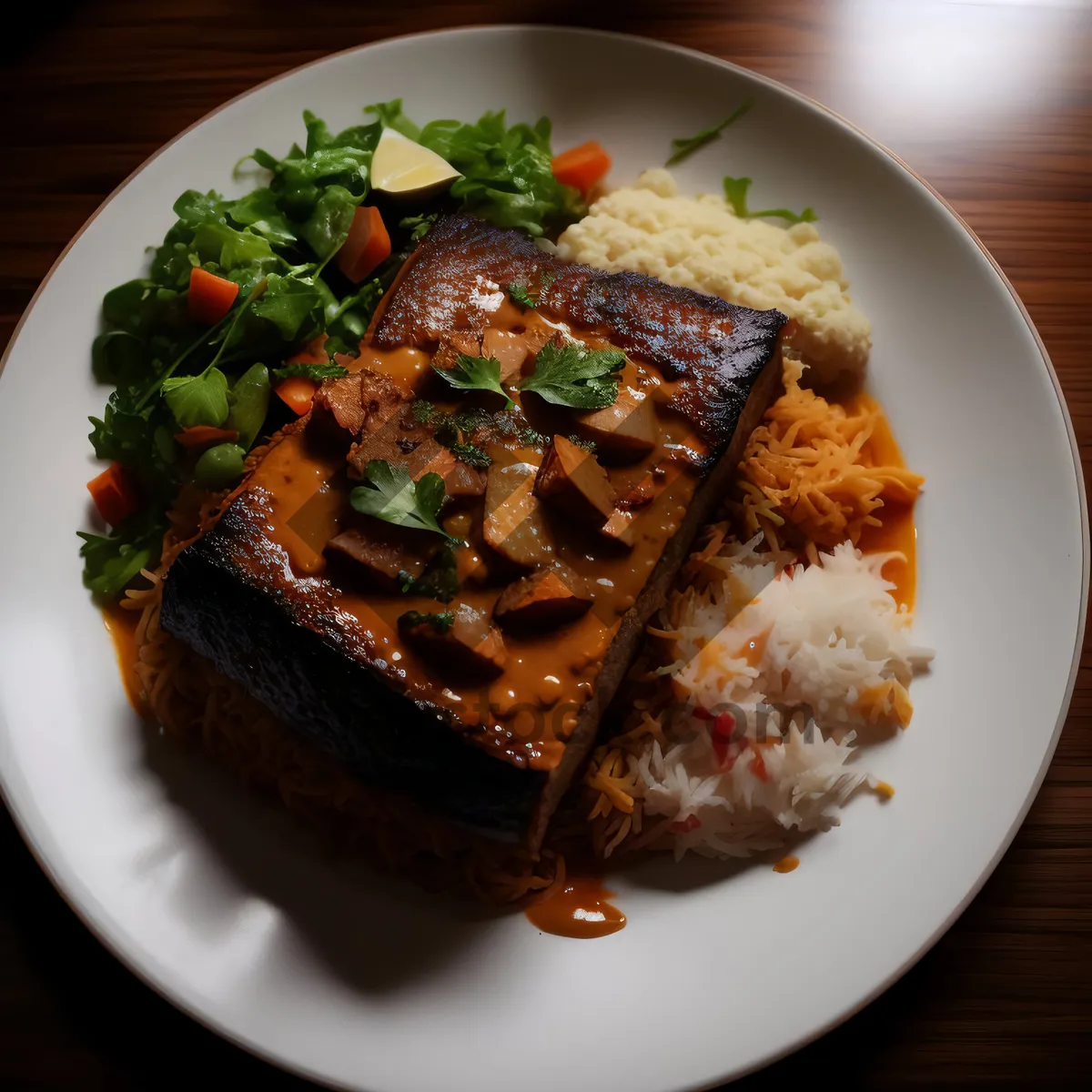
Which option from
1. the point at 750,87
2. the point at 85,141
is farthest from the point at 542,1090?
the point at 85,141

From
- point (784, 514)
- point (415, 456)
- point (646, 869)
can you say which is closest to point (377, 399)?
point (415, 456)

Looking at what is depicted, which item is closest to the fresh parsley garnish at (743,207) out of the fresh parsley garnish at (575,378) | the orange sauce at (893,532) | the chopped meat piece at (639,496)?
the orange sauce at (893,532)

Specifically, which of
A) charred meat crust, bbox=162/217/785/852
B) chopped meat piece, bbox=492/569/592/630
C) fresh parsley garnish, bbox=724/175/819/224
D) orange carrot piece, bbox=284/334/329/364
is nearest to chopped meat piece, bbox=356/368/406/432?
charred meat crust, bbox=162/217/785/852

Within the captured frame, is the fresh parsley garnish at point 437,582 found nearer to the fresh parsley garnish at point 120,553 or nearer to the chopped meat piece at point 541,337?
the chopped meat piece at point 541,337

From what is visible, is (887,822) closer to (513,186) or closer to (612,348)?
(612,348)

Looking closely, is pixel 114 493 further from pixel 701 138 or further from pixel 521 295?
pixel 701 138

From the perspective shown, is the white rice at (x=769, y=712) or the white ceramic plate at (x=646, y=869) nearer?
the white ceramic plate at (x=646, y=869)
